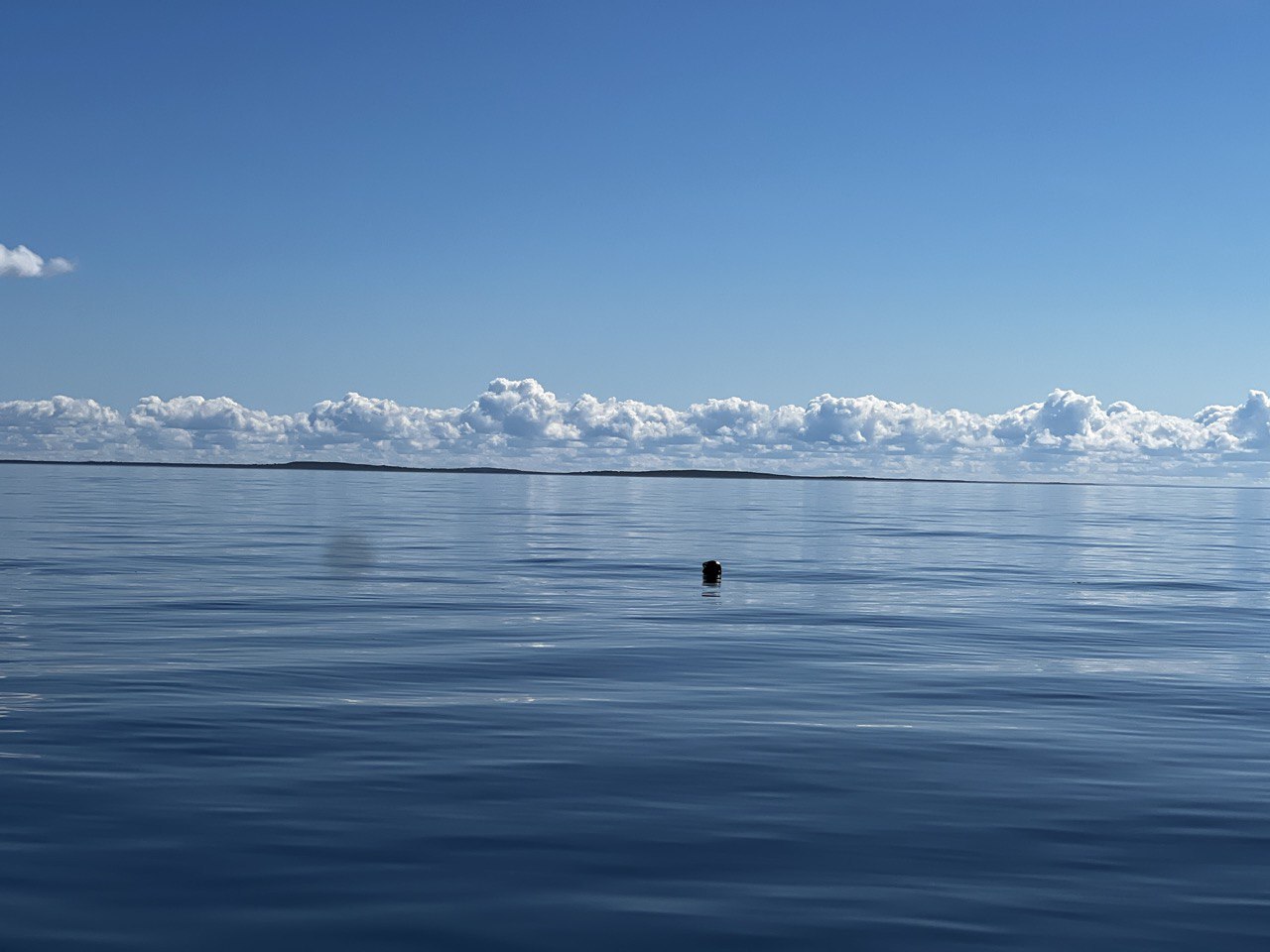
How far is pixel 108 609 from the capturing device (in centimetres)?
2880

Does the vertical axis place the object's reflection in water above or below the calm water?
above

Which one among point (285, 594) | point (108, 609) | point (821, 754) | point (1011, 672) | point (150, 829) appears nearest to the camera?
point (150, 829)

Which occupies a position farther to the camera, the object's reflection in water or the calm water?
the object's reflection in water

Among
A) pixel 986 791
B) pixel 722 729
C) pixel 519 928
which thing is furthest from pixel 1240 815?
pixel 519 928

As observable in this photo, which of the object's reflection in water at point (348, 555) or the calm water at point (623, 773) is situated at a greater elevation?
the object's reflection in water at point (348, 555)

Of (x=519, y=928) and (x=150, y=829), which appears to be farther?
(x=150, y=829)

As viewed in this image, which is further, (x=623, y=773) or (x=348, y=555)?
(x=348, y=555)

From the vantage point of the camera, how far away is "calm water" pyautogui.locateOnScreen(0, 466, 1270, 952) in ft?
32.2

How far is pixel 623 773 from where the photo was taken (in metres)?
14.3

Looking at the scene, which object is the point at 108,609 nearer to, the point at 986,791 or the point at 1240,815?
the point at 986,791

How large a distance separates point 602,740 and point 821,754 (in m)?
2.77

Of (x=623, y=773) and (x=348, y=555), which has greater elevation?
(x=348, y=555)

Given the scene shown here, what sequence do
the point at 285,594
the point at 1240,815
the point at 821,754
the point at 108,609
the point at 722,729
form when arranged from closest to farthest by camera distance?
the point at 1240,815 < the point at 821,754 < the point at 722,729 < the point at 108,609 < the point at 285,594

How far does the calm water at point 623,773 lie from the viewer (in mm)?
9820
